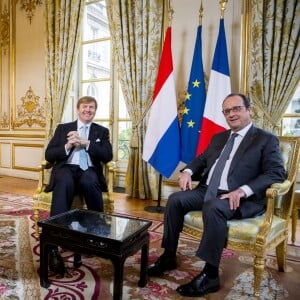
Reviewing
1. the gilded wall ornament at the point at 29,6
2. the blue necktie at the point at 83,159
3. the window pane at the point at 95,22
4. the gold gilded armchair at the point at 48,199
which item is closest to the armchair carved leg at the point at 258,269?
the gold gilded armchair at the point at 48,199

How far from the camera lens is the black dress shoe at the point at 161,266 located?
1.75 metres

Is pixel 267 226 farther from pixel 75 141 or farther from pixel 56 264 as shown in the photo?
pixel 75 141

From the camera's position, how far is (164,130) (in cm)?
308

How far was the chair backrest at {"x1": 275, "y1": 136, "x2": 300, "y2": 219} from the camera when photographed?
71.6 inches

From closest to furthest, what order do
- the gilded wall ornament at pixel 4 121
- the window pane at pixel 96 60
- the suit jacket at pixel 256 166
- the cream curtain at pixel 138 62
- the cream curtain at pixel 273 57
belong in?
the suit jacket at pixel 256 166
the cream curtain at pixel 273 57
the cream curtain at pixel 138 62
the window pane at pixel 96 60
the gilded wall ornament at pixel 4 121

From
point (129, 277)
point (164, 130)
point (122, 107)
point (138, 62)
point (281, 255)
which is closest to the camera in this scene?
point (129, 277)

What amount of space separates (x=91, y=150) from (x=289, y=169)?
1.38 m

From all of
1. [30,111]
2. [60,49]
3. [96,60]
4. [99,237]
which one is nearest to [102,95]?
[96,60]

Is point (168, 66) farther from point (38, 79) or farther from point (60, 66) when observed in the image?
point (38, 79)

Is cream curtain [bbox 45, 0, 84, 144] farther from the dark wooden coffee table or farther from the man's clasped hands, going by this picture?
the dark wooden coffee table

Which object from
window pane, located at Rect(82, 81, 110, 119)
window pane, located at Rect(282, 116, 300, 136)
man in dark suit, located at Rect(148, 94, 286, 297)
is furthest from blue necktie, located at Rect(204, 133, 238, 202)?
window pane, located at Rect(82, 81, 110, 119)

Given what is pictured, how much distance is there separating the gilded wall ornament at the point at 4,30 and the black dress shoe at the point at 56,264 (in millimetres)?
4540

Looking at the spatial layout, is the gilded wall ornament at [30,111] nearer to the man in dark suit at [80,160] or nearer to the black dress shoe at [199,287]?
the man in dark suit at [80,160]

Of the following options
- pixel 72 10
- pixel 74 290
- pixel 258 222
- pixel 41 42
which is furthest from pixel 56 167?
pixel 41 42
